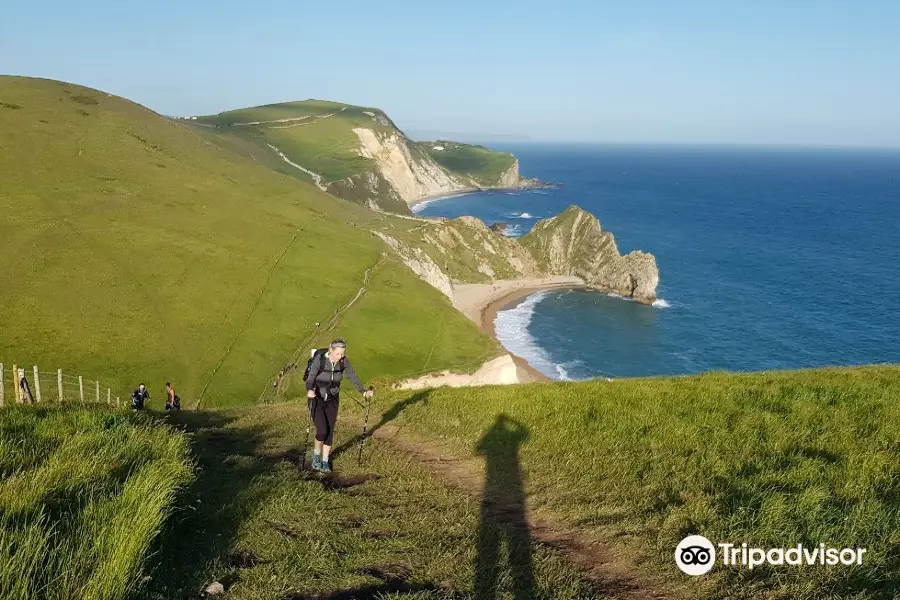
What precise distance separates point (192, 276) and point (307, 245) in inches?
846

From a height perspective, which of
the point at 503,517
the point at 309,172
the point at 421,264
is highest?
the point at 309,172

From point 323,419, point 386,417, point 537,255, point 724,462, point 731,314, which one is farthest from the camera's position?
point 537,255

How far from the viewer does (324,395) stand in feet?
39.5

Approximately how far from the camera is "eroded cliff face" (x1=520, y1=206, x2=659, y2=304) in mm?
114000

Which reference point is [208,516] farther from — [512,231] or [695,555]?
[512,231]

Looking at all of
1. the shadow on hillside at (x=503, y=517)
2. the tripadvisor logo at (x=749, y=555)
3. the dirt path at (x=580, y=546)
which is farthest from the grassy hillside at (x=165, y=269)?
the tripadvisor logo at (x=749, y=555)

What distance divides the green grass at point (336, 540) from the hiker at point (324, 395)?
65 centimetres

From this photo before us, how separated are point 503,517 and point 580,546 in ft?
5.52

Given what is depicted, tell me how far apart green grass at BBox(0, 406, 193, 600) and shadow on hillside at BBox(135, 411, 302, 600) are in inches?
14.4

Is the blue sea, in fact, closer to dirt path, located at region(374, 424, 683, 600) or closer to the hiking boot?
dirt path, located at region(374, 424, 683, 600)

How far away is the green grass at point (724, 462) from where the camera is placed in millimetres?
7051

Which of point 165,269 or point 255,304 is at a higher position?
point 165,269

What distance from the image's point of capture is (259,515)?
870cm

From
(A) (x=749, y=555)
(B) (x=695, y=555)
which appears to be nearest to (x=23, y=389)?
(B) (x=695, y=555)
